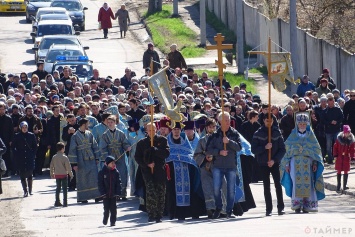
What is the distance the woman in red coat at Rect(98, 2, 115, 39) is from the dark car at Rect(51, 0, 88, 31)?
6.05 ft

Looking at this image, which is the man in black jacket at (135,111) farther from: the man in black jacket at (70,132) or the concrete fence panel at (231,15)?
the concrete fence panel at (231,15)

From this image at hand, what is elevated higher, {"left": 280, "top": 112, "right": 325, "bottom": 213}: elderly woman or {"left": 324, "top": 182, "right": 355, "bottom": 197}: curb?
{"left": 280, "top": 112, "right": 325, "bottom": 213}: elderly woman

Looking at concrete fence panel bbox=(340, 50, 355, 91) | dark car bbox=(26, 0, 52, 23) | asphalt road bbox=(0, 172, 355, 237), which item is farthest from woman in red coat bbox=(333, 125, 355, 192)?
dark car bbox=(26, 0, 52, 23)

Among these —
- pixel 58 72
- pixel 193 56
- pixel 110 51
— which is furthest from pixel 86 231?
pixel 110 51

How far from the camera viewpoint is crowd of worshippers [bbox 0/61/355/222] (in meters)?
19.7

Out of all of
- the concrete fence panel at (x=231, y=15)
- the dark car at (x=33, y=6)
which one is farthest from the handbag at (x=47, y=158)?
the dark car at (x=33, y=6)

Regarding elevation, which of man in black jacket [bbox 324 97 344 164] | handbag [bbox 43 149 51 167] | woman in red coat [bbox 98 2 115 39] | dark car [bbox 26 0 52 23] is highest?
dark car [bbox 26 0 52 23]

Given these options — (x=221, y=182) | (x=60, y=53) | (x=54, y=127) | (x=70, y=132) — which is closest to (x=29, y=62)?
(x=60, y=53)

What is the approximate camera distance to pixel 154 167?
64.4 feet

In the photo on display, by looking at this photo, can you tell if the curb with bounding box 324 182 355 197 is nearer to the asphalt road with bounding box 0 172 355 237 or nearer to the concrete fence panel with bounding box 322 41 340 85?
the asphalt road with bounding box 0 172 355 237

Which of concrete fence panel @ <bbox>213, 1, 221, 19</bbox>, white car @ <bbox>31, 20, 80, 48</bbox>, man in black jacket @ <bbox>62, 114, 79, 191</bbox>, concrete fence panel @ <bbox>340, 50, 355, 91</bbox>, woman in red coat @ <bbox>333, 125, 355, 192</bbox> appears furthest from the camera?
concrete fence panel @ <bbox>213, 1, 221, 19</bbox>

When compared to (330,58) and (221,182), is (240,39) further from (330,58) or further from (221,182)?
(221,182)

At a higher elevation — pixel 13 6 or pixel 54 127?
pixel 13 6

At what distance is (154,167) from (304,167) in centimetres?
255
